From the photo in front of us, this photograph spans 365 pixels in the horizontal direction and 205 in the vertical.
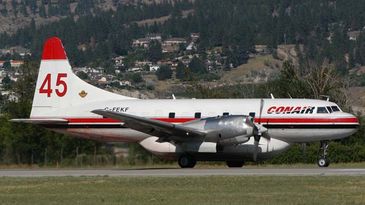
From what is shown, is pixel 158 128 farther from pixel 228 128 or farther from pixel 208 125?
pixel 228 128

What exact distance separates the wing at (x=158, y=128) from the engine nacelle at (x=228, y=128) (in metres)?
0.37

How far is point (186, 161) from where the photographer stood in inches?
1866

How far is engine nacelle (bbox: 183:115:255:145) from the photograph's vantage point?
45050 millimetres

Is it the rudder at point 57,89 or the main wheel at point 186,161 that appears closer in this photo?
the main wheel at point 186,161

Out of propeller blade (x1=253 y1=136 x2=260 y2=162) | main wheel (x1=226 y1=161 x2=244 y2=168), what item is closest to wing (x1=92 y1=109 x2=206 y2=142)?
propeller blade (x1=253 y1=136 x2=260 y2=162)

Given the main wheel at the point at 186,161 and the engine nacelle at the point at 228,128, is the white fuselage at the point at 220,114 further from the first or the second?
the engine nacelle at the point at 228,128

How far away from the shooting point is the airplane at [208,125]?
45.8 metres

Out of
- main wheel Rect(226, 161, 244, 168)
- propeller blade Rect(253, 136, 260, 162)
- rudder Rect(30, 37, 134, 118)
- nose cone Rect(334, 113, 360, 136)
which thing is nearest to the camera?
propeller blade Rect(253, 136, 260, 162)

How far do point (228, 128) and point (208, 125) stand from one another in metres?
0.96

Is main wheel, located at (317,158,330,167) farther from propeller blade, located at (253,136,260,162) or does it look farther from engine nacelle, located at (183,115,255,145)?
engine nacelle, located at (183,115,255,145)
